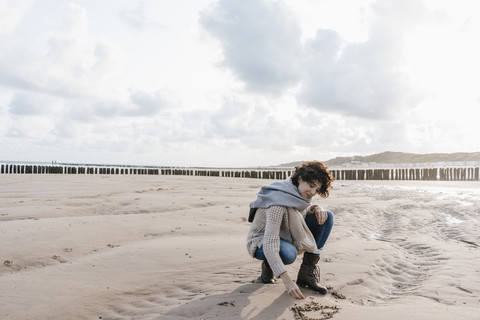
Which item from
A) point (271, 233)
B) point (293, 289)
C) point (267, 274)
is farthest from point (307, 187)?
point (267, 274)

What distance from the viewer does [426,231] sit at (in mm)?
7457

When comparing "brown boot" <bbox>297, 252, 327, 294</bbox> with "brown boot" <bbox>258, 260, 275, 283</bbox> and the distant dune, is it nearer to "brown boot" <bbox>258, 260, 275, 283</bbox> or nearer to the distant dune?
"brown boot" <bbox>258, 260, 275, 283</bbox>

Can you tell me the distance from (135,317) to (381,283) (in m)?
2.85

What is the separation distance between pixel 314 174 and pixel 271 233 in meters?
0.72

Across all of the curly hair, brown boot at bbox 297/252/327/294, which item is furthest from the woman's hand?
the curly hair

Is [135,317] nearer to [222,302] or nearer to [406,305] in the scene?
[222,302]

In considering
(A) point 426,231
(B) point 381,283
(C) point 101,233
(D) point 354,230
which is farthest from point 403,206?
(C) point 101,233

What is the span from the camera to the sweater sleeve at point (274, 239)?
3223 mm

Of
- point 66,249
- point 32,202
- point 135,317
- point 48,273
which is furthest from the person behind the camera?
point 32,202

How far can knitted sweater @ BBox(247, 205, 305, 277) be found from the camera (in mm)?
3252

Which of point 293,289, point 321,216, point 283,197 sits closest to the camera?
point 293,289

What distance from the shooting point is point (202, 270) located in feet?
14.6

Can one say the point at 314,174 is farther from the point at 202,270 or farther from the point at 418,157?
the point at 418,157

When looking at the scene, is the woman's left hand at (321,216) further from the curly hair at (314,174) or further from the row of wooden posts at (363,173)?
the row of wooden posts at (363,173)
